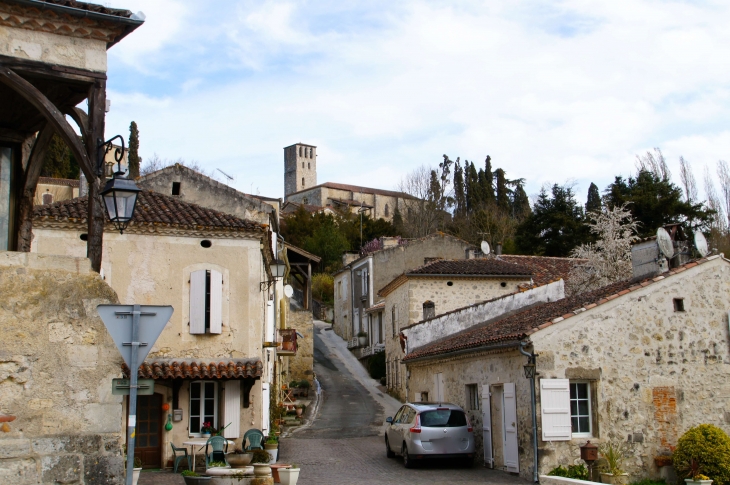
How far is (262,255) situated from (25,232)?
10649 mm

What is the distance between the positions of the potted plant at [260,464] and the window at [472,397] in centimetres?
638

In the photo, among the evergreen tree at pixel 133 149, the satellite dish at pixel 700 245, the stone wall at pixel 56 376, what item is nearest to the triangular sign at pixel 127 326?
the stone wall at pixel 56 376

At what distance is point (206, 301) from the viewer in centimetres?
1917

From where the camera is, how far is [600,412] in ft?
52.2

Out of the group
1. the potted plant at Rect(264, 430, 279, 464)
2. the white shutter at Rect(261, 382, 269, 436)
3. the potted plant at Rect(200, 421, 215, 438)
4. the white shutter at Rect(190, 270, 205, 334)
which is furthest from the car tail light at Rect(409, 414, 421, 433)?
the white shutter at Rect(190, 270, 205, 334)

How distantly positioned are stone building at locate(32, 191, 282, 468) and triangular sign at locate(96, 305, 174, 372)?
11.1m

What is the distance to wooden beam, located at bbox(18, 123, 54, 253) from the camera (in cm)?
1002

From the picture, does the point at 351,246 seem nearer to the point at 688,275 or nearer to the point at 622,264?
the point at 622,264

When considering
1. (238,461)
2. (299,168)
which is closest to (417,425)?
(238,461)

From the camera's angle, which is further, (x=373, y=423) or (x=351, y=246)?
(x=351, y=246)

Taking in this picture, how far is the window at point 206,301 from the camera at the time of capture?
1886cm

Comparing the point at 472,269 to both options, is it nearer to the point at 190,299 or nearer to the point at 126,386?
the point at 190,299

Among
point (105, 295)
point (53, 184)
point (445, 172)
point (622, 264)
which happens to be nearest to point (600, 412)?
point (105, 295)

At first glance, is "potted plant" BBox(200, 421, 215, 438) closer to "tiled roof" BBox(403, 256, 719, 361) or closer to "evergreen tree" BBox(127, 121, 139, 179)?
"tiled roof" BBox(403, 256, 719, 361)
